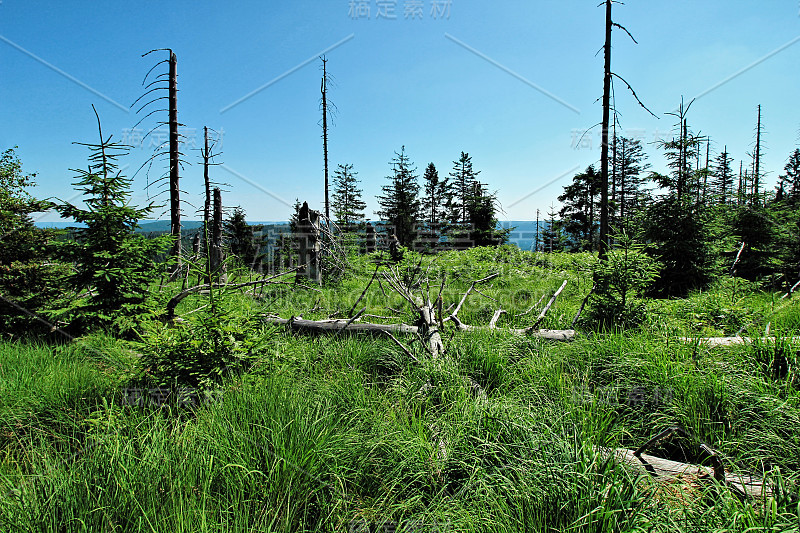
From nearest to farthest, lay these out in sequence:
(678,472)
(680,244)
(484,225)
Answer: (678,472)
(680,244)
(484,225)

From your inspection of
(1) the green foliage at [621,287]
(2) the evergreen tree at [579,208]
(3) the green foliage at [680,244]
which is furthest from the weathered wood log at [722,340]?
(2) the evergreen tree at [579,208]

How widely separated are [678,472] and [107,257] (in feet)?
22.8

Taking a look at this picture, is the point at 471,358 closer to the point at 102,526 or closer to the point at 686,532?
the point at 686,532

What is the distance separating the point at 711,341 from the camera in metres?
4.26

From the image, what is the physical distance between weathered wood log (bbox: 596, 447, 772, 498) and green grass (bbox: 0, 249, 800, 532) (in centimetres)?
9

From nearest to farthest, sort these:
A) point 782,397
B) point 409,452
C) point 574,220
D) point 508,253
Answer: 1. point 409,452
2. point 782,397
3. point 508,253
4. point 574,220

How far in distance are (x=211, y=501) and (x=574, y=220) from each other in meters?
36.9

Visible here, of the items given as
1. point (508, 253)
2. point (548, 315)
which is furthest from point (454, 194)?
point (548, 315)

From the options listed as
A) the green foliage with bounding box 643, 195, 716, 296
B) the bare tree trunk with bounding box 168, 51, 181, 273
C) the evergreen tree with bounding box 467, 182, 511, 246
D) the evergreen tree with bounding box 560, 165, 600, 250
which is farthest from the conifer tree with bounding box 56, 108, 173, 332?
the evergreen tree with bounding box 560, 165, 600, 250

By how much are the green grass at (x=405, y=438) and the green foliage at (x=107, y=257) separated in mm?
679

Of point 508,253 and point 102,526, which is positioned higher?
point 508,253

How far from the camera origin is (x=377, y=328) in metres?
5.77

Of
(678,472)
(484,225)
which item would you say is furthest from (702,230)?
(484,225)

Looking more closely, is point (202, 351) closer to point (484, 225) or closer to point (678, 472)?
point (678, 472)
